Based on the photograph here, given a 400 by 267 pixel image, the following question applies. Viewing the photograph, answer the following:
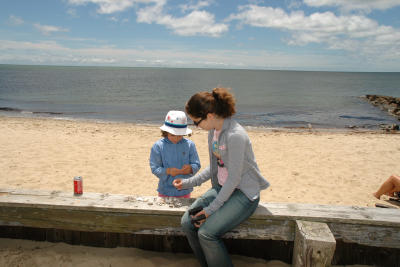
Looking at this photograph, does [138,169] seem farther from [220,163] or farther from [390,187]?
[390,187]

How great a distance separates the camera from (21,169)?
7.45m

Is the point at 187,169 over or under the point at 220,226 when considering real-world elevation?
over

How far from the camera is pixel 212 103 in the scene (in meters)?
2.72

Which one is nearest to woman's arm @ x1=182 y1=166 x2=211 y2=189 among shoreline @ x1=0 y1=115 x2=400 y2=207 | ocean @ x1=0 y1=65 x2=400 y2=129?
ocean @ x1=0 y1=65 x2=400 y2=129

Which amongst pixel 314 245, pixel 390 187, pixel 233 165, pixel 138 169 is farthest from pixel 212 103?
pixel 138 169

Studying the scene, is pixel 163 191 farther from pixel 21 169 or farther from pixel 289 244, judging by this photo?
pixel 21 169

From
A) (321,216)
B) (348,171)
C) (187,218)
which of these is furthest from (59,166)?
(348,171)

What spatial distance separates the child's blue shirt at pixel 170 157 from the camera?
12.2 feet

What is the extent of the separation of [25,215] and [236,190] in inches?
84.8

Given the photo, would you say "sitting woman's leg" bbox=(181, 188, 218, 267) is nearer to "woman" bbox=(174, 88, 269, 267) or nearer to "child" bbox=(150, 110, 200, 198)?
"woman" bbox=(174, 88, 269, 267)

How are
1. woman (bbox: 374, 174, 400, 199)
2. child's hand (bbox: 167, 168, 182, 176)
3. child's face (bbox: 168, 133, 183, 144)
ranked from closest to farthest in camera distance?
child's hand (bbox: 167, 168, 182, 176), child's face (bbox: 168, 133, 183, 144), woman (bbox: 374, 174, 400, 199)

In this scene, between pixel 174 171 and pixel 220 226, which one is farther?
pixel 174 171

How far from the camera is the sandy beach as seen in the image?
3283mm

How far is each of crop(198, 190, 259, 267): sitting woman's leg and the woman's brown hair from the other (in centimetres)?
76
